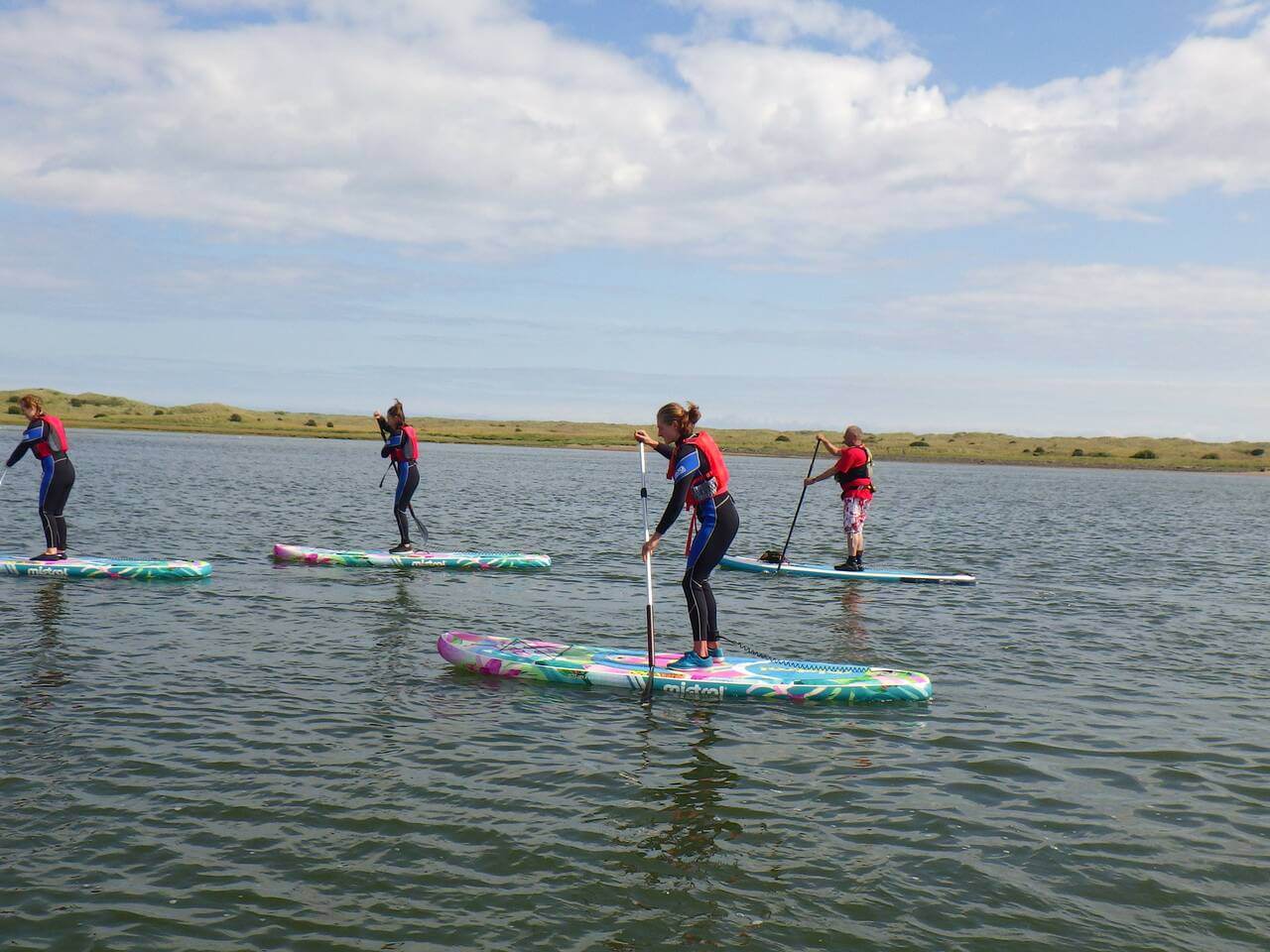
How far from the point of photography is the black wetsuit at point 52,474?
17.5 metres

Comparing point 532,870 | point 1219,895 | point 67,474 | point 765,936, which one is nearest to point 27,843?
point 532,870

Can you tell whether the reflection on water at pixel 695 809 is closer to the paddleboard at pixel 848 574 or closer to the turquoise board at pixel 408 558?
the turquoise board at pixel 408 558

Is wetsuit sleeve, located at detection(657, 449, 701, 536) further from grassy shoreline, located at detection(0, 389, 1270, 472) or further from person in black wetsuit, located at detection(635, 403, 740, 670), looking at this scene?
grassy shoreline, located at detection(0, 389, 1270, 472)

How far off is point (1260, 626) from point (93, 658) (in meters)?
17.2

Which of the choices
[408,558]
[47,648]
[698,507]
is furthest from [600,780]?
[408,558]

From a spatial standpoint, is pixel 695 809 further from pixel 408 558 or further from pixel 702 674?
pixel 408 558

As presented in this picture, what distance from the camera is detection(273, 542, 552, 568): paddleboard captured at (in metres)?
20.2

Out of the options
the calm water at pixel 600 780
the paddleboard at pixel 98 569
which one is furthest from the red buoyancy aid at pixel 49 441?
the calm water at pixel 600 780

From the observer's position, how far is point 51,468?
17609 mm

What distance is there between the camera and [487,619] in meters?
15.5

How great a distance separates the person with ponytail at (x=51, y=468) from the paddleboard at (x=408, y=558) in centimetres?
397

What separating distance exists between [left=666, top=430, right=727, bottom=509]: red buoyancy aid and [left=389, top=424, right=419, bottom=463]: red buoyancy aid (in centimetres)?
1056

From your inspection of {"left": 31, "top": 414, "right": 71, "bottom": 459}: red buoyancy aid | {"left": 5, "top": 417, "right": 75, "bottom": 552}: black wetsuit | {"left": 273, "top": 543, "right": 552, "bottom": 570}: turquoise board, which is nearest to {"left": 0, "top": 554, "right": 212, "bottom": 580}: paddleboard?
{"left": 5, "top": 417, "right": 75, "bottom": 552}: black wetsuit

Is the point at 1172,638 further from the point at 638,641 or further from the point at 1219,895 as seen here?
the point at 1219,895
